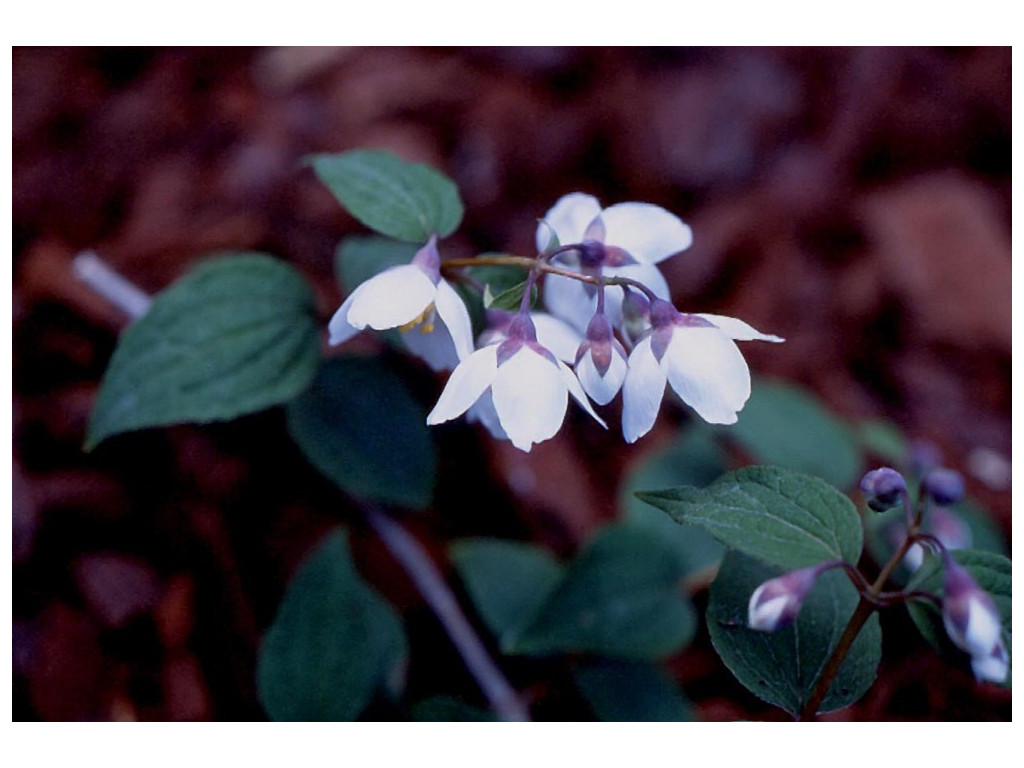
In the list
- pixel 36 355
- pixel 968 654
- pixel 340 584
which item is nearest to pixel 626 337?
pixel 968 654

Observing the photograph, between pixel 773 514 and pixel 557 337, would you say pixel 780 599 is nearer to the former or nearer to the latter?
pixel 773 514

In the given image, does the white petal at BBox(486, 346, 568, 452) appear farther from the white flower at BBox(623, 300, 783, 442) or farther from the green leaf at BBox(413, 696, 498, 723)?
the green leaf at BBox(413, 696, 498, 723)

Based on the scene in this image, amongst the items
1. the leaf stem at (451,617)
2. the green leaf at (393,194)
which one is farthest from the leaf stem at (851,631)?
the green leaf at (393,194)

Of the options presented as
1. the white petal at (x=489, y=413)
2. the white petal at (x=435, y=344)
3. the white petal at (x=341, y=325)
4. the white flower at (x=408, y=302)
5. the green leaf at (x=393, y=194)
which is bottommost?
the white petal at (x=489, y=413)

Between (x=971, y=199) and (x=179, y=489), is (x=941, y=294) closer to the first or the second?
(x=971, y=199)

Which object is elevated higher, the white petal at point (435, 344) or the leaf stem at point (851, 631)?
the white petal at point (435, 344)

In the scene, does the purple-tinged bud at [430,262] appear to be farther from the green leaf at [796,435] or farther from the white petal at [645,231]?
the green leaf at [796,435]

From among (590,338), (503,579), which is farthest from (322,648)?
(590,338)

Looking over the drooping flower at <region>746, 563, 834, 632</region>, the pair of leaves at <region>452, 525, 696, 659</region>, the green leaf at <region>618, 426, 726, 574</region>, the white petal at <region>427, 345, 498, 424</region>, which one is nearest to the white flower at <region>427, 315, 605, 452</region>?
the white petal at <region>427, 345, 498, 424</region>
